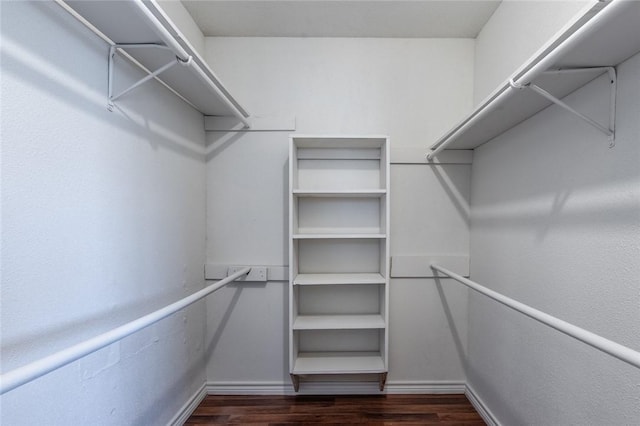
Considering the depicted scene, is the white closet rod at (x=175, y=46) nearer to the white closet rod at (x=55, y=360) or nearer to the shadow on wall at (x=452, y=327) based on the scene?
the white closet rod at (x=55, y=360)

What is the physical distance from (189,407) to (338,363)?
0.90 meters

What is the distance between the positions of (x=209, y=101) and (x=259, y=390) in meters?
1.82

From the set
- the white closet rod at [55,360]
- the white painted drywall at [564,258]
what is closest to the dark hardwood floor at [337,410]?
the white painted drywall at [564,258]

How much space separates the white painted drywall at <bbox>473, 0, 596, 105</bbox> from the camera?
114 cm

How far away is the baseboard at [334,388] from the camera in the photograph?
1.80 m

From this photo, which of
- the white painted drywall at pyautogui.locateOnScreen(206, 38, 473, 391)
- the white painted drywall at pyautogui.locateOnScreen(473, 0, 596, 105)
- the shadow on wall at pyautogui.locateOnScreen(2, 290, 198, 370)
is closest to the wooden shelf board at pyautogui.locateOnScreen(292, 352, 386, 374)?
the white painted drywall at pyautogui.locateOnScreen(206, 38, 473, 391)

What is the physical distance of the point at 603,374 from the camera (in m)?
0.92

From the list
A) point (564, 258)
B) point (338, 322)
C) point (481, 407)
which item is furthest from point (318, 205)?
point (481, 407)

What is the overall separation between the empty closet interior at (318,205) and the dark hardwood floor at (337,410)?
67mm

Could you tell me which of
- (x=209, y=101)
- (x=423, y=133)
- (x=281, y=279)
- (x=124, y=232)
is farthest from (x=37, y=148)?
(x=423, y=133)

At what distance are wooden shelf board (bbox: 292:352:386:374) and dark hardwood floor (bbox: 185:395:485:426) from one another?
0.26 m

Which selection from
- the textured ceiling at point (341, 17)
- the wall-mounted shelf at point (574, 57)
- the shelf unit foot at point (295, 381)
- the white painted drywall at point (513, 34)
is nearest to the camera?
the wall-mounted shelf at point (574, 57)

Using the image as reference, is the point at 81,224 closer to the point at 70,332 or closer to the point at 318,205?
the point at 70,332

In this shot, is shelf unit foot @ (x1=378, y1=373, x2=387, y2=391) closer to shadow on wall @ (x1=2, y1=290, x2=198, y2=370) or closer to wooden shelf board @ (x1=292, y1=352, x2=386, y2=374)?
wooden shelf board @ (x1=292, y1=352, x2=386, y2=374)
